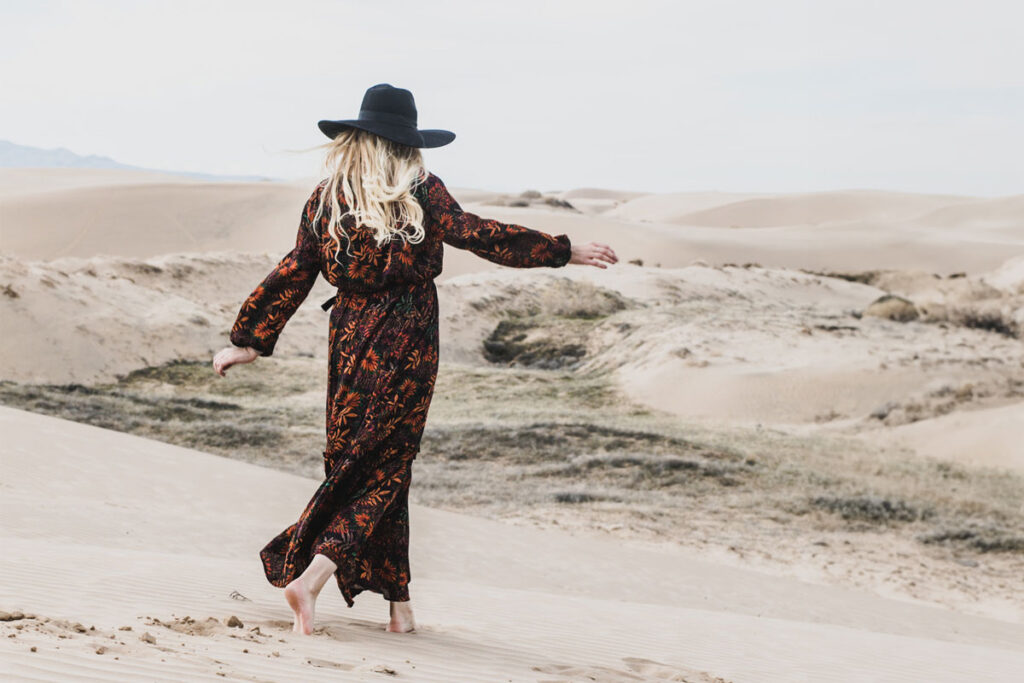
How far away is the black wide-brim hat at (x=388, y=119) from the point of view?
3.93 metres

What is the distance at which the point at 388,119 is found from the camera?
3965 mm

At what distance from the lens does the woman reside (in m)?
3.86

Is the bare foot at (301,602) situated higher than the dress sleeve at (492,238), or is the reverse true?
the dress sleeve at (492,238)

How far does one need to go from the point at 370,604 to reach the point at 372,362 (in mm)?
1741

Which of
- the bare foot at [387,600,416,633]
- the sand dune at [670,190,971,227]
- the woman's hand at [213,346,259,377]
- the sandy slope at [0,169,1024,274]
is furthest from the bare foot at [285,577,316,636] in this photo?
the sand dune at [670,190,971,227]

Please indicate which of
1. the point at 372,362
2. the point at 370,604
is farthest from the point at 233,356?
the point at 370,604

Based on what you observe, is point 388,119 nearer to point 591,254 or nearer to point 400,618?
point 591,254

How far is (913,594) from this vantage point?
962cm

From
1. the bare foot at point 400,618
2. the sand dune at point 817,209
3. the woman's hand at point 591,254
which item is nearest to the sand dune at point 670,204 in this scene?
the sand dune at point 817,209

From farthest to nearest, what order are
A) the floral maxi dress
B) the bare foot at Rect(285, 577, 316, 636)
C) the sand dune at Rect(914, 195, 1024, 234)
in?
the sand dune at Rect(914, 195, 1024, 234) → the floral maxi dress → the bare foot at Rect(285, 577, 316, 636)

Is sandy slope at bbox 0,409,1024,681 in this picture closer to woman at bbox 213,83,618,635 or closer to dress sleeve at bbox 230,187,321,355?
woman at bbox 213,83,618,635

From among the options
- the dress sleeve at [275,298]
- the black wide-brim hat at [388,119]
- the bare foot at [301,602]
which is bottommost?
the bare foot at [301,602]

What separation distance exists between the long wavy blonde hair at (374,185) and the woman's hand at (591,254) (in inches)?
22.9

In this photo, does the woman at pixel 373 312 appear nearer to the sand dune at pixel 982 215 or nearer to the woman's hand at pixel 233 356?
the woman's hand at pixel 233 356
